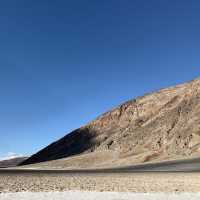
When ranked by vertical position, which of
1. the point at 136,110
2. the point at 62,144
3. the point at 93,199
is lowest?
the point at 93,199

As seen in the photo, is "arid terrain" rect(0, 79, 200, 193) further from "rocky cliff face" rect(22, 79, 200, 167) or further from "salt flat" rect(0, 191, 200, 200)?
"salt flat" rect(0, 191, 200, 200)

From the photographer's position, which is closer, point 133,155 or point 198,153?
point 198,153

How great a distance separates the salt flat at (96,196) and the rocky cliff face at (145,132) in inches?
2045

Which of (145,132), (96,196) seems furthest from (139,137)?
(96,196)

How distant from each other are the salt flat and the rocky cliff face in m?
51.9

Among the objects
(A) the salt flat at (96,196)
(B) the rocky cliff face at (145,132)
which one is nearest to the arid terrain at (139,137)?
(B) the rocky cliff face at (145,132)

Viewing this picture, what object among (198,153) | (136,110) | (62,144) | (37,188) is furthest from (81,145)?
(37,188)

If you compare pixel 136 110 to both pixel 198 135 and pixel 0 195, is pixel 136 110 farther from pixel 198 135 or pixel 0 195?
pixel 0 195

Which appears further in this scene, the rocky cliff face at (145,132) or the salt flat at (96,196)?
the rocky cliff face at (145,132)

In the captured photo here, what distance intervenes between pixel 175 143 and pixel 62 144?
50656mm

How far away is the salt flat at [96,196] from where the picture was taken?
56.6 ft

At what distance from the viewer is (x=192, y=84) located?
9769 centimetres

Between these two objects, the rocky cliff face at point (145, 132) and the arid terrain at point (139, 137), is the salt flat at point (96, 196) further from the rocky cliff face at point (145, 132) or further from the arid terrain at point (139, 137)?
the rocky cliff face at point (145, 132)

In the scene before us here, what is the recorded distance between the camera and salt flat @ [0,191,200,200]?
56.6ft
